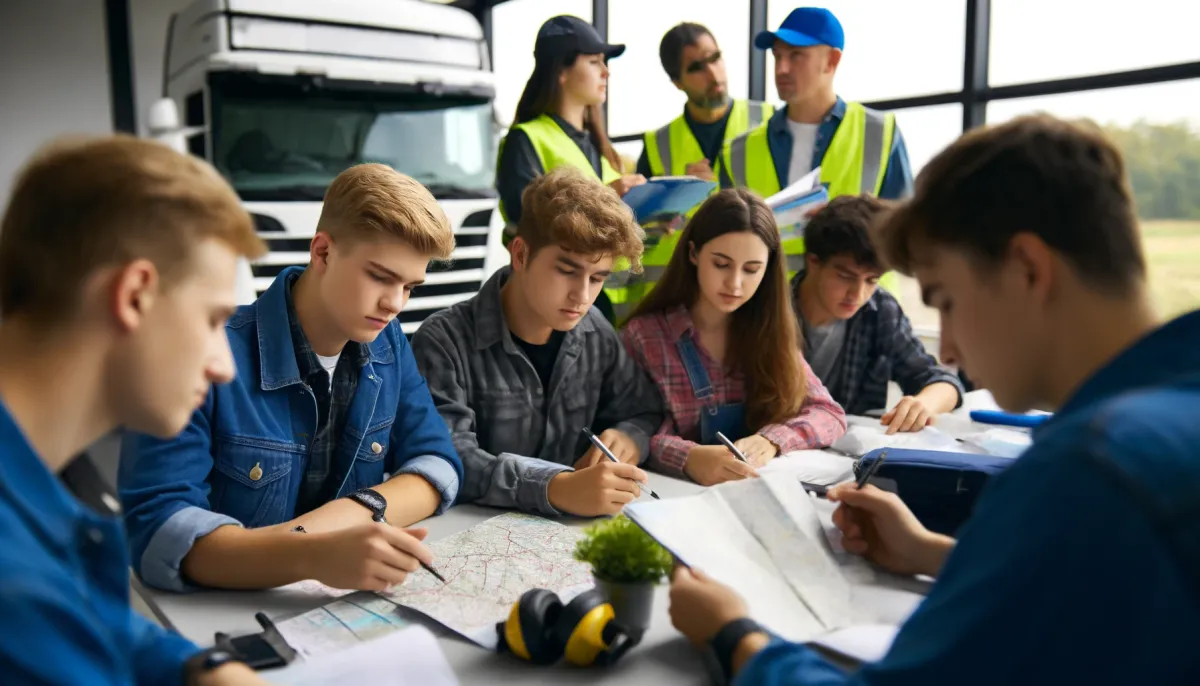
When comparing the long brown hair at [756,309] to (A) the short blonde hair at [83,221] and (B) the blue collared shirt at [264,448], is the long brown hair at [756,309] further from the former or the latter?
(A) the short blonde hair at [83,221]

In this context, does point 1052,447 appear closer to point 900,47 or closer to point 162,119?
point 900,47

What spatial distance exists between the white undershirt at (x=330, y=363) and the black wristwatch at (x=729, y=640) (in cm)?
79

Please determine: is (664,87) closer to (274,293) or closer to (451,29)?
(451,29)

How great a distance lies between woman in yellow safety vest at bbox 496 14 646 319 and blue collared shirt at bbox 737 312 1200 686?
199 centimetres

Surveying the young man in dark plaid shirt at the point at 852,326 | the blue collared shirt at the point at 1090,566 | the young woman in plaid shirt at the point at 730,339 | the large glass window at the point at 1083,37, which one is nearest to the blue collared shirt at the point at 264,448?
the young woman in plaid shirt at the point at 730,339

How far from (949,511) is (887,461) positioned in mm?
111

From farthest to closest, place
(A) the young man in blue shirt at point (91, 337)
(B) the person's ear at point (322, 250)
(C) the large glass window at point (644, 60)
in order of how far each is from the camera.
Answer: (C) the large glass window at point (644, 60)
(B) the person's ear at point (322, 250)
(A) the young man in blue shirt at point (91, 337)

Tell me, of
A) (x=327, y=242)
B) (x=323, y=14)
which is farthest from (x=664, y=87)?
(x=327, y=242)

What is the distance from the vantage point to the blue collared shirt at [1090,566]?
1.56 feet

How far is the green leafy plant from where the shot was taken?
929 millimetres

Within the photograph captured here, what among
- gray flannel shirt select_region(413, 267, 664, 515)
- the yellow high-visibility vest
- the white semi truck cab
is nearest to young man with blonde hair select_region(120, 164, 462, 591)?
gray flannel shirt select_region(413, 267, 664, 515)

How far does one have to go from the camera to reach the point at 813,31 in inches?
103

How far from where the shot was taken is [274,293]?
4.33 ft

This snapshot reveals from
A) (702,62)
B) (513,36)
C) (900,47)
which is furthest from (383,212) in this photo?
(513,36)
